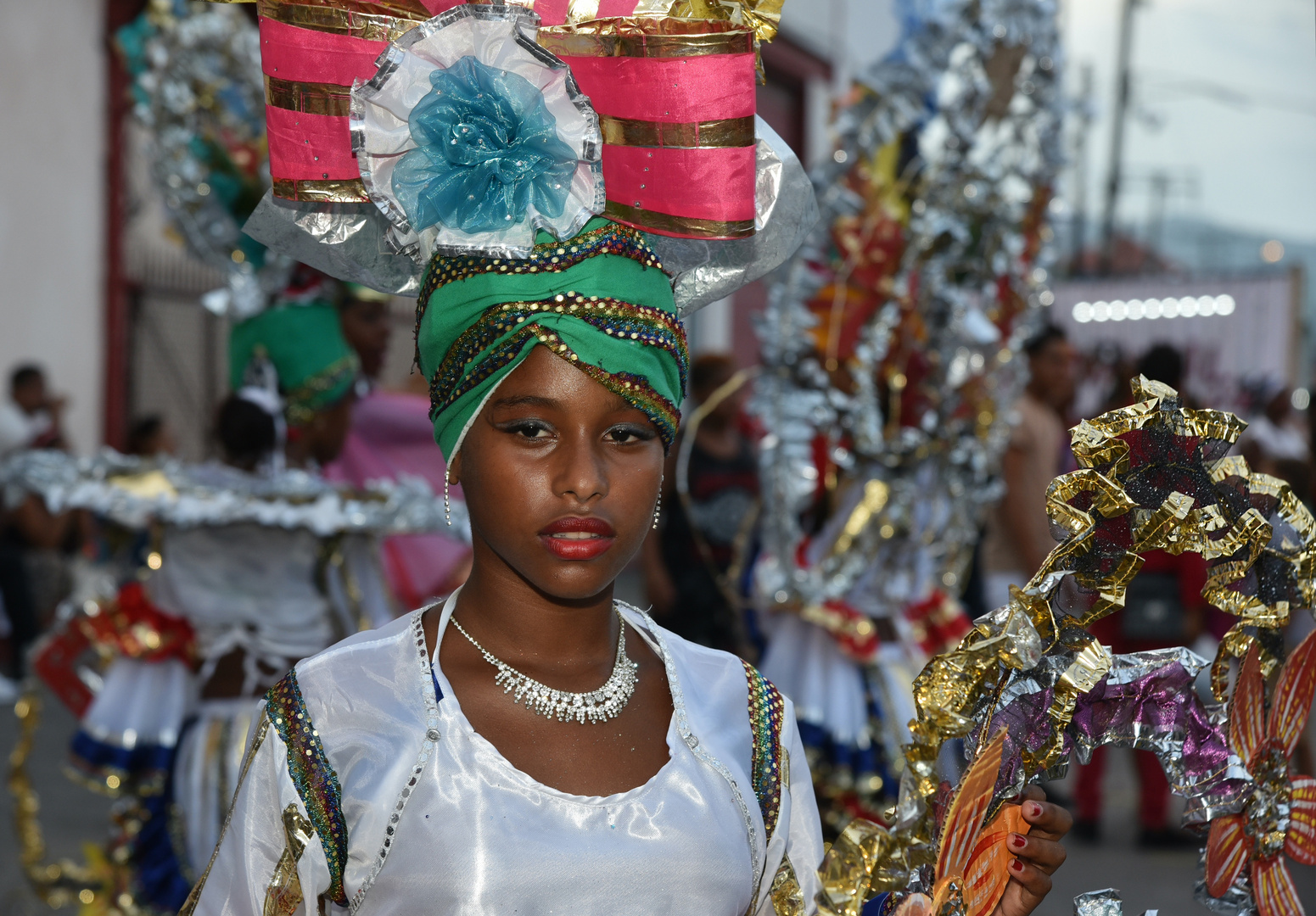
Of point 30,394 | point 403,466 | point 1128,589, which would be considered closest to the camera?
point 403,466

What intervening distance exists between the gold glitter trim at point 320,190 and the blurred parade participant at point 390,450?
2494 mm

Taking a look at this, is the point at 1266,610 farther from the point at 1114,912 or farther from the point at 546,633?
the point at 546,633

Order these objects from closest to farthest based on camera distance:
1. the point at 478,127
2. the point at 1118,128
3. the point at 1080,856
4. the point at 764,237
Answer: the point at 478,127
the point at 764,237
the point at 1080,856
the point at 1118,128

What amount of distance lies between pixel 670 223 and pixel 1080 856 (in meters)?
4.27

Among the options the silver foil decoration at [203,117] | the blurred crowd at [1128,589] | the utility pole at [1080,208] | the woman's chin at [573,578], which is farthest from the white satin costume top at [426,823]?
the utility pole at [1080,208]

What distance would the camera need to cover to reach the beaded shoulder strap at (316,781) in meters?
1.39

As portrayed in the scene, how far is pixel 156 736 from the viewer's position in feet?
12.0

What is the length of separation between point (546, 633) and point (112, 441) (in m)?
8.86

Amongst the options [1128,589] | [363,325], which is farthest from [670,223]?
[1128,589]

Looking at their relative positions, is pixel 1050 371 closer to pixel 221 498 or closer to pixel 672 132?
pixel 221 498

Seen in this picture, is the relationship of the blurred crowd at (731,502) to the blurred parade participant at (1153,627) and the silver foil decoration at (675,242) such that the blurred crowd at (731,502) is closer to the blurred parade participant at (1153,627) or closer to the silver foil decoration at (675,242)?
the blurred parade participant at (1153,627)

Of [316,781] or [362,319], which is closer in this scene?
[316,781]

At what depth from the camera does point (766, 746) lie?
161 cm

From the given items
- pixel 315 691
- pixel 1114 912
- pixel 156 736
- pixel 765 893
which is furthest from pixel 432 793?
pixel 156 736
